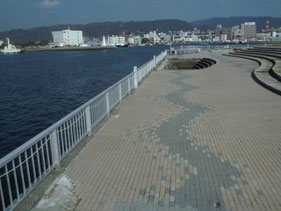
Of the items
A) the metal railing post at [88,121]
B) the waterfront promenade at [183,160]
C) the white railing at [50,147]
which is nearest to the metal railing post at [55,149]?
the white railing at [50,147]

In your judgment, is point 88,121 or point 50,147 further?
point 88,121

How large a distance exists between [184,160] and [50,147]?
251 cm

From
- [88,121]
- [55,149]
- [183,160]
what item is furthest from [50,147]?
[183,160]

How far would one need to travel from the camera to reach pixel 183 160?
492 cm

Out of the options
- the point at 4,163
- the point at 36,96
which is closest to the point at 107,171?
the point at 4,163

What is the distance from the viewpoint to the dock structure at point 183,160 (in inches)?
148

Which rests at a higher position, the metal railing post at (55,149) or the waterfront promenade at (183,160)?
the metal railing post at (55,149)

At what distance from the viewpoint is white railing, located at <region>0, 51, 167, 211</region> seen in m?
3.72

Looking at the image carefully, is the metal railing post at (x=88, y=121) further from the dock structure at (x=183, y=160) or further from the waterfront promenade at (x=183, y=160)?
the dock structure at (x=183, y=160)

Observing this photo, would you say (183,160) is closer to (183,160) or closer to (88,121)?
(183,160)

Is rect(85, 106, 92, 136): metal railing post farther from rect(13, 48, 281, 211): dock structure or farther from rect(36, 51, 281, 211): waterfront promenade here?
rect(13, 48, 281, 211): dock structure

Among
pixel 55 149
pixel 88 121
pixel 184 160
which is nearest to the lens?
pixel 55 149

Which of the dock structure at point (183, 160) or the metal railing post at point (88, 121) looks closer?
the dock structure at point (183, 160)

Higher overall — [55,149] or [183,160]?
[55,149]
